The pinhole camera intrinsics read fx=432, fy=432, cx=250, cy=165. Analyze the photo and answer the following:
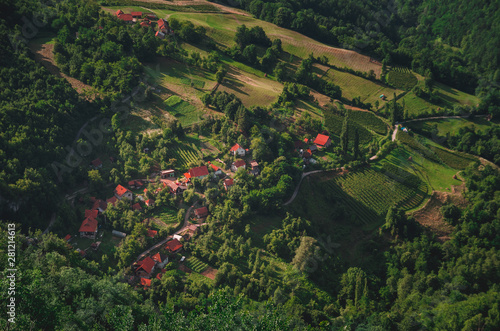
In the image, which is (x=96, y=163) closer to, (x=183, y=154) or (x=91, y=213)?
(x=91, y=213)

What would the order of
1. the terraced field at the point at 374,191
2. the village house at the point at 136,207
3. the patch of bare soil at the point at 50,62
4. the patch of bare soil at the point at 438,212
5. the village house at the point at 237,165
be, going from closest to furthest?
the village house at the point at 136,207 → the patch of bare soil at the point at 438,212 → the terraced field at the point at 374,191 → the village house at the point at 237,165 → the patch of bare soil at the point at 50,62

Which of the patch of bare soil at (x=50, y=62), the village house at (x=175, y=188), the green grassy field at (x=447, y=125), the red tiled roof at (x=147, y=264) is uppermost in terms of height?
the green grassy field at (x=447, y=125)

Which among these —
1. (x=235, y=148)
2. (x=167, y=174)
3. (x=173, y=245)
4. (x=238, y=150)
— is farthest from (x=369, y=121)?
(x=173, y=245)

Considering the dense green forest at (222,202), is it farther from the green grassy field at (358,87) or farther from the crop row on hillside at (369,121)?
the green grassy field at (358,87)

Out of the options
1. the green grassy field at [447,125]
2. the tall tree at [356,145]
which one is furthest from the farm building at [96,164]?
the green grassy field at [447,125]

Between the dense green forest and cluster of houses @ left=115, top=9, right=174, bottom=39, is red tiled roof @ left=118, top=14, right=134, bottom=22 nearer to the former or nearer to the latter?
cluster of houses @ left=115, top=9, right=174, bottom=39
